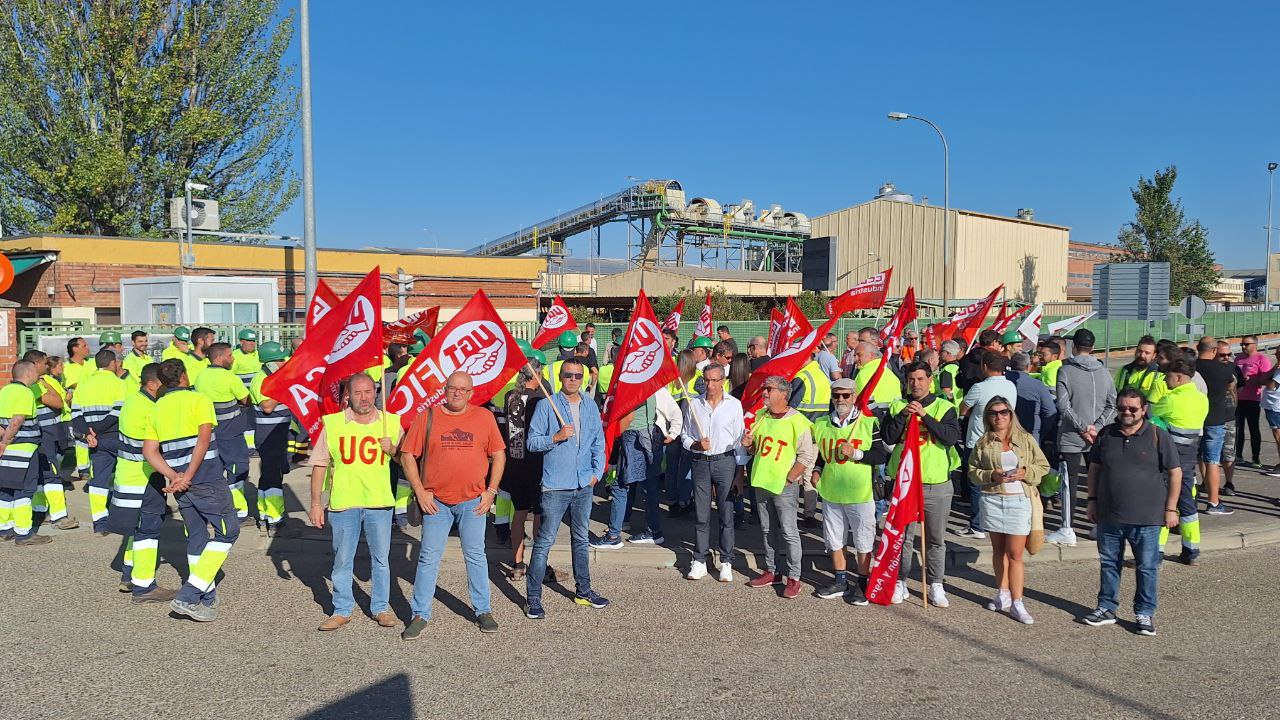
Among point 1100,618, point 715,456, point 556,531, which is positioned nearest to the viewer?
point 1100,618

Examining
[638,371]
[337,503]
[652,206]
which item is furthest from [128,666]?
[652,206]

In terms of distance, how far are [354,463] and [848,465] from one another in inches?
143

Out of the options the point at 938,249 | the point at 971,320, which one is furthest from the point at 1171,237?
the point at 971,320

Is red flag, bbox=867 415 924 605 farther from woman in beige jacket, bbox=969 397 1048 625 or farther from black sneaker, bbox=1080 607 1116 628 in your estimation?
black sneaker, bbox=1080 607 1116 628

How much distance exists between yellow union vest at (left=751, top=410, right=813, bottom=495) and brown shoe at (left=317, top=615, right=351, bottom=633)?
318cm

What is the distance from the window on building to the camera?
57.4 feet

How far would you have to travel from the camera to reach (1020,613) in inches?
254

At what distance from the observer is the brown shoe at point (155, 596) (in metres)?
6.82

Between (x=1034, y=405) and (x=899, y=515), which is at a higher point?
(x=1034, y=405)

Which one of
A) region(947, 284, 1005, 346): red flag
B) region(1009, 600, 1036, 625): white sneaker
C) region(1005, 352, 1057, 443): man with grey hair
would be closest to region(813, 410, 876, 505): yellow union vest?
region(1009, 600, 1036, 625): white sneaker

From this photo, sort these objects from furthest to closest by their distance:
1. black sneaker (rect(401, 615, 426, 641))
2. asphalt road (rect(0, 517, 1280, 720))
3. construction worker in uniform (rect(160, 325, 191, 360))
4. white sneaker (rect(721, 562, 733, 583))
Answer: construction worker in uniform (rect(160, 325, 191, 360)) < white sneaker (rect(721, 562, 733, 583)) < black sneaker (rect(401, 615, 426, 641)) < asphalt road (rect(0, 517, 1280, 720))

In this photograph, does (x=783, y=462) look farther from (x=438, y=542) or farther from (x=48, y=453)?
(x=48, y=453)

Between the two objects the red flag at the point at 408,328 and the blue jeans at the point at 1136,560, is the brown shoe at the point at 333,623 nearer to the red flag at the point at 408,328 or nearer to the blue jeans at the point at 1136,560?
the blue jeans at the point at 1136,560

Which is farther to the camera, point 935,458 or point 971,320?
point 971,320
